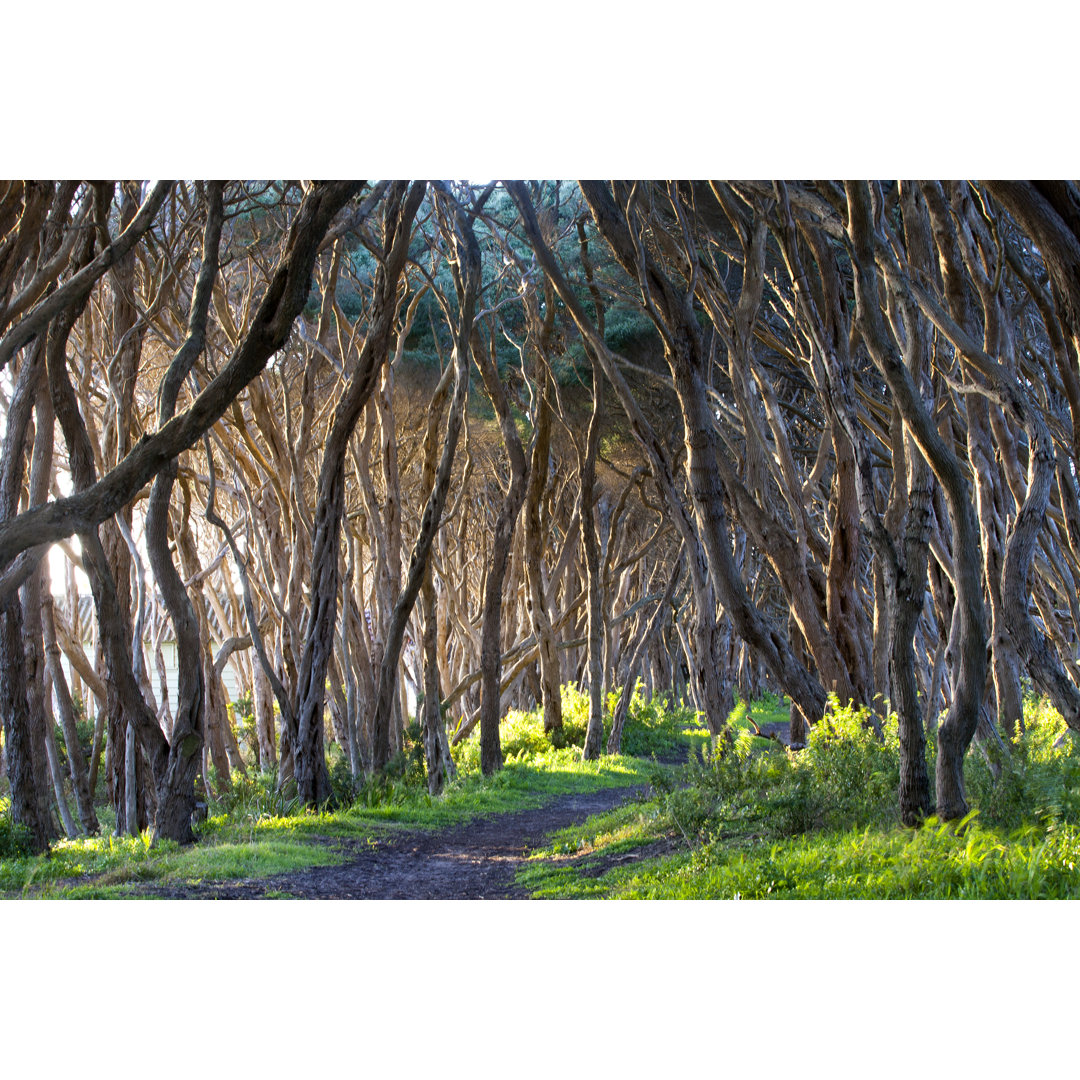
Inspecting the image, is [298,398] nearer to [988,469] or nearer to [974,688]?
[988,469]

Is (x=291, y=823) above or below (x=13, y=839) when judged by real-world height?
below

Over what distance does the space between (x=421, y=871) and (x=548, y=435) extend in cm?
689

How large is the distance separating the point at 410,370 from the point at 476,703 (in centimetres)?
664

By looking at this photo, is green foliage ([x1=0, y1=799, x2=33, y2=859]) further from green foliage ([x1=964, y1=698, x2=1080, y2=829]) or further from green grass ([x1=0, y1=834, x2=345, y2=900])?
green foliage ([x1=964, y1=698, x2=1080, y2=829])

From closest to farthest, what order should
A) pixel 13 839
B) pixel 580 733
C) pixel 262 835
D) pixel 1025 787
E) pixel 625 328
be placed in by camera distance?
pixel 1025 787 → pixel 262 835 → pixel 13 839 → pixel 625 328 → pixel 580 733

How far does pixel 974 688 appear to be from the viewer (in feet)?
14.9

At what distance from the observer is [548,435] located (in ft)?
40.2

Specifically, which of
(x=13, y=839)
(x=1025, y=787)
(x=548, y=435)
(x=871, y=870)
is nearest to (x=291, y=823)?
(x=13, y=839)

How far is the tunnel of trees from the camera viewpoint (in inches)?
196

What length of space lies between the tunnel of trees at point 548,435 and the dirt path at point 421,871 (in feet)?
4.11

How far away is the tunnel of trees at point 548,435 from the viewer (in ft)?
16.3

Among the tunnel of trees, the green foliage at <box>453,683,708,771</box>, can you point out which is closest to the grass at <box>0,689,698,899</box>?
the green foliage at <box>453,683,708,771</box>

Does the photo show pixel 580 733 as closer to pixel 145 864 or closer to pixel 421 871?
→ pixel 421 871

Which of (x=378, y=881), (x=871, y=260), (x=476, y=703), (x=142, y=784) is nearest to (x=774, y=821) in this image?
(x=378, y=881)
